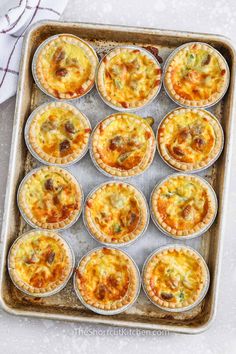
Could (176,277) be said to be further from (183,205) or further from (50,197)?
(50,197)

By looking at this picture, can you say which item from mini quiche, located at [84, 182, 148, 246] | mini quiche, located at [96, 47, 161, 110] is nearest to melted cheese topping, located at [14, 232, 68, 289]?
mini quiche, located at [84, 182, 148, 246]

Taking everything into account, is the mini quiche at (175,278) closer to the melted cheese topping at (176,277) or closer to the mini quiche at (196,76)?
the melted cheese topping at (176,277)

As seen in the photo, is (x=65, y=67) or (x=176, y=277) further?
(x=65, y=67)

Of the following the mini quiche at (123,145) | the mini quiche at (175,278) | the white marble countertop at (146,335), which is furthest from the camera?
the white marble countertop at (146,335)

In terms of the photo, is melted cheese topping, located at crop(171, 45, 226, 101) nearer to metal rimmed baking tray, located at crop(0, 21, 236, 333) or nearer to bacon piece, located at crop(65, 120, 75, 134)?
metal rimmed baking tray, located at crop(0, 21, 236, 333)

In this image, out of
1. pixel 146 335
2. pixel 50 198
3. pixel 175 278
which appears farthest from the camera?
pixel 146 335

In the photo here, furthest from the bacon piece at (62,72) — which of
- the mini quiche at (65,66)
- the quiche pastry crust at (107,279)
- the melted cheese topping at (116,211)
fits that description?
the quiche pastry crust at (107,279)

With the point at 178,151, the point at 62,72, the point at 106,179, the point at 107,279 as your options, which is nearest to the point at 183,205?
the point at 178,151
